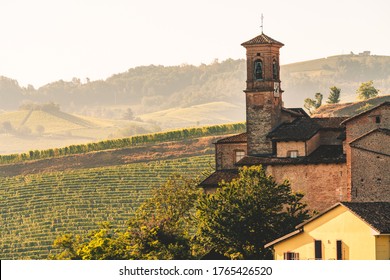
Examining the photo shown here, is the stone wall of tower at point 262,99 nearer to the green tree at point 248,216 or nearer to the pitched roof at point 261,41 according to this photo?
the pitched roof at point 261,41

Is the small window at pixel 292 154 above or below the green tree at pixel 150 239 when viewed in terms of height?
above

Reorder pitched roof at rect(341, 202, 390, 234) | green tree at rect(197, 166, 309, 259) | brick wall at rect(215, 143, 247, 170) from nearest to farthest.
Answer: pitched roof at rect(341, 202, 390, 234), green tree at rect(197, 166, 309, 259), brick wall at rect(215, 143, 247, 170)

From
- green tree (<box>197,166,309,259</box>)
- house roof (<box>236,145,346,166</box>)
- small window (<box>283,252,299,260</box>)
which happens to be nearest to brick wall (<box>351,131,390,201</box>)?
house roof (<box>236,145,346,166</box>)

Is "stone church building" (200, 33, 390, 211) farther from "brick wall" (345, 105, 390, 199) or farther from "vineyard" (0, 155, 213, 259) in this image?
"vineyard" (0, 155, 213, 259)

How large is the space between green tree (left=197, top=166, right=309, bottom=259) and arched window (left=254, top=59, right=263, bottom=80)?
33.1 feet

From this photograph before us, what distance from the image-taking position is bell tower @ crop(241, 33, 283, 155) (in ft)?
220

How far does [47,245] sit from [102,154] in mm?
31923

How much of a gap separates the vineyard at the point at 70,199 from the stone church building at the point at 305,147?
18611mm

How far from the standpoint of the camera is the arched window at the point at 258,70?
67969 millimetres

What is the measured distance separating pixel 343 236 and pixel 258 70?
87.2 feet

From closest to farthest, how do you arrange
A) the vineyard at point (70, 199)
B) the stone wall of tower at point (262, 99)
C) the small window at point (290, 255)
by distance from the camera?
the small window at point (290, 255) < the stone wall of tower at point (262, 99) < the vineyard at point (70, 199)

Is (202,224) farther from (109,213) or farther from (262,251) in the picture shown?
(109,213)

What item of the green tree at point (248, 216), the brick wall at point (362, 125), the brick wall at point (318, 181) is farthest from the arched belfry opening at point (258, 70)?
the green tree at point (248, 216)

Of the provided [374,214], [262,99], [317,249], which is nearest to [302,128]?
[262,99]
